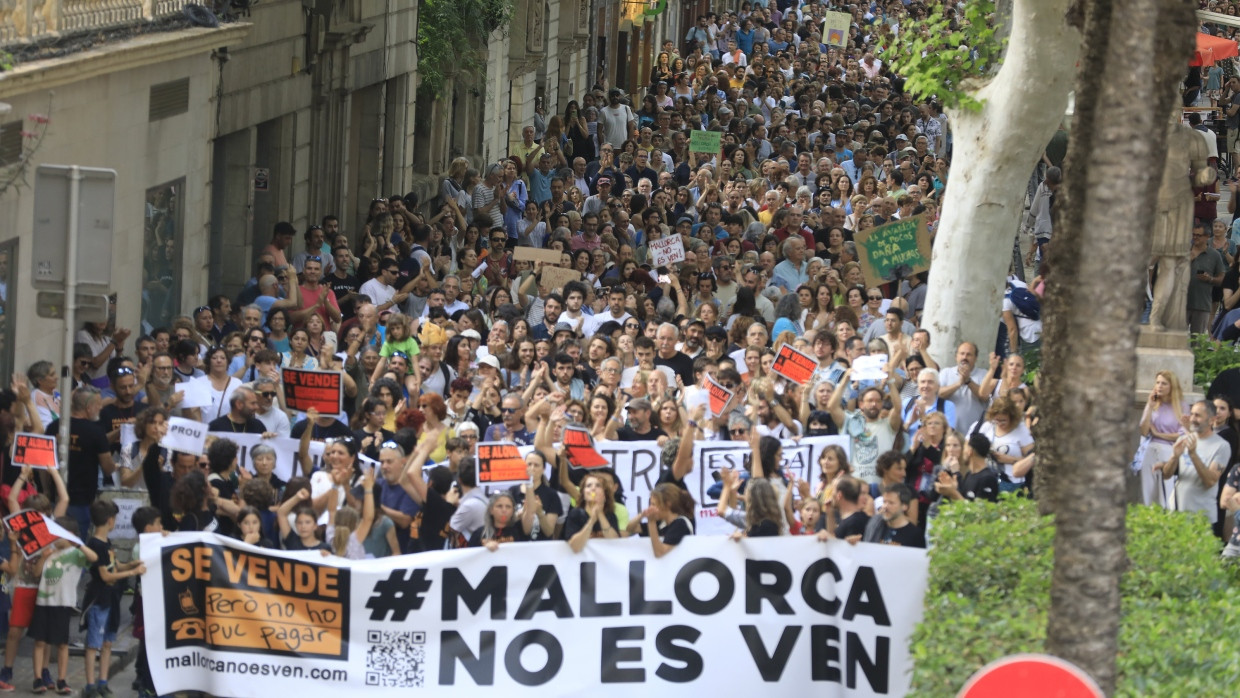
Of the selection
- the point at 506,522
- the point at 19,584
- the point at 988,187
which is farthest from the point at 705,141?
the point at 19,584

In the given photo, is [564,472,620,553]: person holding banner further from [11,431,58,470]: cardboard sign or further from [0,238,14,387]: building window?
[0,238,14,387]: building window

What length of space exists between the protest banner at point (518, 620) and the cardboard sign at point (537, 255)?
811 cm

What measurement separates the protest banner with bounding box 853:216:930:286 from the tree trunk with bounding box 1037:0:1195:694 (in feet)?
33.9

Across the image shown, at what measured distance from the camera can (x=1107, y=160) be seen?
7977 millimetres

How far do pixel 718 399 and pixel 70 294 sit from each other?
4290 millimetres

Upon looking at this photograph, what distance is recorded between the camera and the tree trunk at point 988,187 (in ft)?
57.2

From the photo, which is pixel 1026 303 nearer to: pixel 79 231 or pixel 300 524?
pixel 300 524

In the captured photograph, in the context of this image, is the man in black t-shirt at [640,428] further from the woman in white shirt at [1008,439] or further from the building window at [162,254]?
the building window at [162,254]

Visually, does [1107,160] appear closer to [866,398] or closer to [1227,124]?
[866,398]

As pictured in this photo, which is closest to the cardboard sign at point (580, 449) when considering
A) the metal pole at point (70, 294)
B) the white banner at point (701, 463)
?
the white banner at point (701, 463)

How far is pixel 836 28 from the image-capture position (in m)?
43.2

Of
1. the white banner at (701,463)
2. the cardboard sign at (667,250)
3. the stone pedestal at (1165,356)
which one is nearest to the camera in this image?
the white banner at (701,463)

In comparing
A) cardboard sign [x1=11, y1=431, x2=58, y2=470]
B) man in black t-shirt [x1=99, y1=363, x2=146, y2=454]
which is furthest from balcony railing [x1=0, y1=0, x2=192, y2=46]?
cardboard sign [x1=11, y1=431, x2=58, y2=470]

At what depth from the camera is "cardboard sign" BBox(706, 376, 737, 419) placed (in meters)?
14.1
